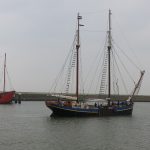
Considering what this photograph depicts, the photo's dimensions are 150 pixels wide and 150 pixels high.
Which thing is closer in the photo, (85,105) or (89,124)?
(89,124)

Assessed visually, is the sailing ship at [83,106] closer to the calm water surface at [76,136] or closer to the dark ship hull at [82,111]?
the dark ship hull at [82,111]

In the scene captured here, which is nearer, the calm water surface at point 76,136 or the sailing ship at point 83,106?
the calm water surface at point 76,136

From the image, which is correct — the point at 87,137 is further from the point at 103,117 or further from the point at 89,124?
the point at 103,117

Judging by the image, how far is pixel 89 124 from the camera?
58.9 m

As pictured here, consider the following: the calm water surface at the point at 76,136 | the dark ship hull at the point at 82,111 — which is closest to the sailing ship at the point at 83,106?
the dark ship hull at the point at 82,111

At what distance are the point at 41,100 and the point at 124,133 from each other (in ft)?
437

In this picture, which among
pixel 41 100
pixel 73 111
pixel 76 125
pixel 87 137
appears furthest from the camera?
pixel 41 100

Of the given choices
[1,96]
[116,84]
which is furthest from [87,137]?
[1,96]

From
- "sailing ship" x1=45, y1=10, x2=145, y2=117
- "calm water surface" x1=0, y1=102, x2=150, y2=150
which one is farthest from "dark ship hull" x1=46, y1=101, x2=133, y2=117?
"calm water surface" x1=0, y1=102, x2=150, y2=150

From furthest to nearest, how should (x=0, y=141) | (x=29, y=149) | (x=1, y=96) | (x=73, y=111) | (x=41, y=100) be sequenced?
(x=41, y=100)
(x=1, y=96)
(x=73, y=111)
(x=0, y=141)
(x=29, y=149)

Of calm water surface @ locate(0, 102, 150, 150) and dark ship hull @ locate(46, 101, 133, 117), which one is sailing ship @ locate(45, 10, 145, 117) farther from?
calm water surface @ locate(0, 102, 150, 150)

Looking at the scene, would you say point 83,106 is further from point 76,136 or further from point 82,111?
point 76,136

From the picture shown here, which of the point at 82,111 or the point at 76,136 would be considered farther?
the point at 82,111

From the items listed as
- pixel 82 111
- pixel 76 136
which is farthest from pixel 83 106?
pixel 76 136
